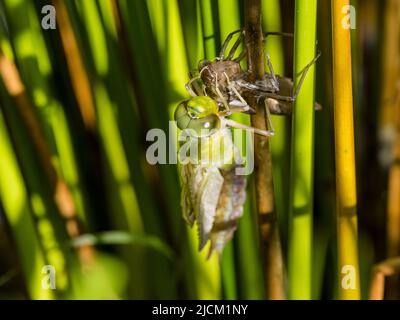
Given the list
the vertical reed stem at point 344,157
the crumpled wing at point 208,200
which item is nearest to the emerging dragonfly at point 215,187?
the crumpled wing at point 208,200

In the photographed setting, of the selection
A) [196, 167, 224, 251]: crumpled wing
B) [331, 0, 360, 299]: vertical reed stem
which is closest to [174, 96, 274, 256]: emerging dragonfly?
Result: [196, 167, 224, 251]: crumpled wing

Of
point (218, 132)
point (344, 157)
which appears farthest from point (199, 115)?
point (344, 157)

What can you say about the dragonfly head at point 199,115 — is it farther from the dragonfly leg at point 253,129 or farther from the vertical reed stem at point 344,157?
the vertical reed stem at point 344,157

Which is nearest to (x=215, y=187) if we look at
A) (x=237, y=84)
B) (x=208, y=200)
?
(x=208, y=200)

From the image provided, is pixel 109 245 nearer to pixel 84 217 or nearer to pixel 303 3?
pixel 84 217

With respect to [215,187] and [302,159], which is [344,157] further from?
[215,187]

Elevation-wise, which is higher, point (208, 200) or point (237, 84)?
point (237, 84)
